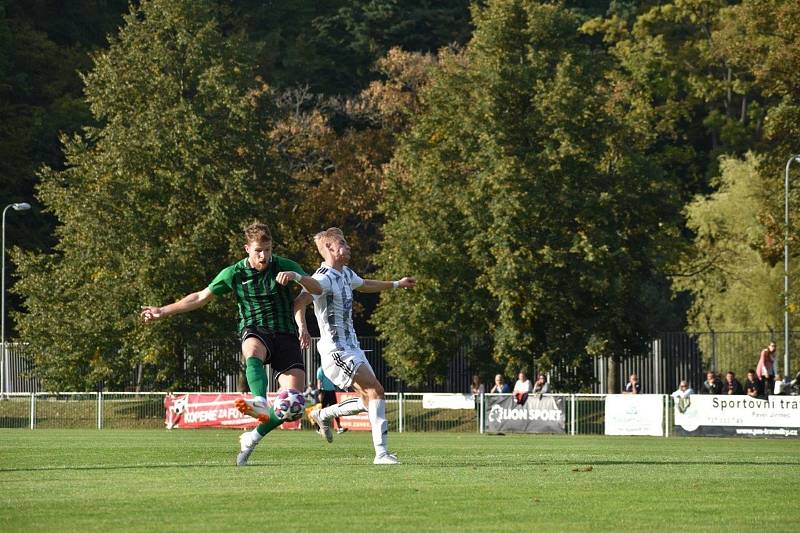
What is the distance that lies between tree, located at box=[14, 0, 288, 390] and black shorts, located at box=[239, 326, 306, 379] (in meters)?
31.9

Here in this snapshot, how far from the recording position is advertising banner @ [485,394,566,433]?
3506cm

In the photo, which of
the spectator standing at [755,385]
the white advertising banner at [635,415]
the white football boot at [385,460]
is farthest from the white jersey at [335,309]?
the white advertising banner at [635,415]

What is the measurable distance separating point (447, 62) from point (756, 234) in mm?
14263

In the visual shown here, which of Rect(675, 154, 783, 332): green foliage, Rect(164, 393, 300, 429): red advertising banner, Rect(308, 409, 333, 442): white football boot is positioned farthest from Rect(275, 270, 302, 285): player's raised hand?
Rect(675, 154, 783, 332): green foliage

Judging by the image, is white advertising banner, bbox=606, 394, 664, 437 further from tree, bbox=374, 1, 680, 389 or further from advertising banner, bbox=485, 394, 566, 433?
tree, bbox=374, 1, 680, 389

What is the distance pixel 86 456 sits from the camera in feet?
58.5

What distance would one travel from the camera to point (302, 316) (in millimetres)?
14414

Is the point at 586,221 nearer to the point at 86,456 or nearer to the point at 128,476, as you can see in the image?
the point at 86,456

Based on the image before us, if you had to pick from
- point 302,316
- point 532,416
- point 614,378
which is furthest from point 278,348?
point 614,378

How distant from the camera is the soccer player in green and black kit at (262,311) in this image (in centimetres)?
1396

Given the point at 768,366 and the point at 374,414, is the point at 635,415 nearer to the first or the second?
the point at 768,366

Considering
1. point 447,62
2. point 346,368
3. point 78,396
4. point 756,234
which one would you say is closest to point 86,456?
point 346,368

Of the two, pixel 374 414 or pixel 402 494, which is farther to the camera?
pixel 374 414

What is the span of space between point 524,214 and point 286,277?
3132 centimetres
